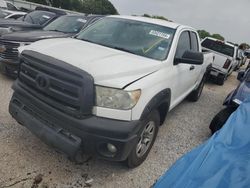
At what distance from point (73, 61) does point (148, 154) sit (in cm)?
182

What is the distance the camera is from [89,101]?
8.98ft

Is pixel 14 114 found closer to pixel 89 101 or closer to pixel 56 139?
pixel 56 139

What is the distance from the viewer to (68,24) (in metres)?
7.36

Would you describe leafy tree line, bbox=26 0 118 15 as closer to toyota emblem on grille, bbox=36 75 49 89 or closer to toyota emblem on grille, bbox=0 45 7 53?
toyota emblem on grille, bbox=0 45 7 53

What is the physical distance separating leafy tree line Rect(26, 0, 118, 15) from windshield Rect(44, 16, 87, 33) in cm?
3413

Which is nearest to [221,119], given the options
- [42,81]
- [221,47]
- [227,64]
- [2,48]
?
[42,81]

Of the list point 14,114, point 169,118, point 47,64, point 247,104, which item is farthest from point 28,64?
point 169,118

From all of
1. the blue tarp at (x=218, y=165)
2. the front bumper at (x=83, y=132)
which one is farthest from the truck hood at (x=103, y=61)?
the blue tarp at (x=218, y=165)

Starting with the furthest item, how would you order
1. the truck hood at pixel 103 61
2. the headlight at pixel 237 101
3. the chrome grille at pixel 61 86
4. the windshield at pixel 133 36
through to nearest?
the headlight at pixel 237 101
the windshield at pixel 133 36
the truck hood at pixel 103 61
the chrome grille at pixel 61 86

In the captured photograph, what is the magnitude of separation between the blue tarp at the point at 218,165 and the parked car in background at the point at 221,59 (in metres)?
7.68

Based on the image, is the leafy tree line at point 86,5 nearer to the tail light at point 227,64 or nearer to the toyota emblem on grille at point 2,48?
the tail light at point 227,64

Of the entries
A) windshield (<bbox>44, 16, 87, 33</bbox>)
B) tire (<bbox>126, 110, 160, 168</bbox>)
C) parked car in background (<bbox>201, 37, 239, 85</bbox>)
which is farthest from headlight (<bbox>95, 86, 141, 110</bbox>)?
parked car in background (<bbox>201, 37, 239, 85</bbox>)

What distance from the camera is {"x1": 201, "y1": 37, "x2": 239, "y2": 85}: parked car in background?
1004 centimetres

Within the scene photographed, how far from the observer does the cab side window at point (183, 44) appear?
13.8 feet
